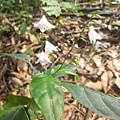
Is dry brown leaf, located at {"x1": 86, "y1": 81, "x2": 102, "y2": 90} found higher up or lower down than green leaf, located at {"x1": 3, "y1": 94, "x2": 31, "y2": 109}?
lower down

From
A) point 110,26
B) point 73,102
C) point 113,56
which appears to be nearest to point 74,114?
point 73,102

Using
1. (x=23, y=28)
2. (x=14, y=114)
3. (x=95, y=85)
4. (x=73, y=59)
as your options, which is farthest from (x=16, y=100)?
(x=23, y=28)

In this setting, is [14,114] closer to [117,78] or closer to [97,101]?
[97,101]

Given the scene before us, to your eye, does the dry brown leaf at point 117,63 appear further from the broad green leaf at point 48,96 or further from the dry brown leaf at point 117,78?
the broad green leaf at point 48,96

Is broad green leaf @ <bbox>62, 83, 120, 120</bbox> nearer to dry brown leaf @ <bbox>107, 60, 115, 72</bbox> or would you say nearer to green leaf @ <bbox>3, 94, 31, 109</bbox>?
green leaf @ <bbox>3, 94, 31, 109</bbox>

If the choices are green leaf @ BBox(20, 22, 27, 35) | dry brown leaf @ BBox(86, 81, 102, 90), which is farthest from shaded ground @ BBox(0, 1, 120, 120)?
green leaf @ BBox(20, 22, 27, 35)
